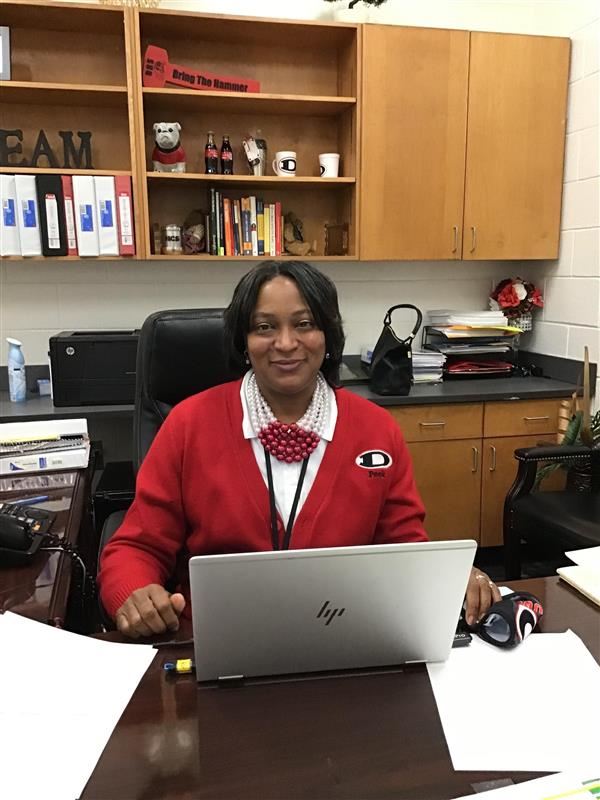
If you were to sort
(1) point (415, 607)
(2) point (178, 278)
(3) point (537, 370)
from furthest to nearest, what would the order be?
(3) point (537, 370)
(2) point (178, 278)
(1) point (415, 607)

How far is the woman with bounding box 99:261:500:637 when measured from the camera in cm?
126

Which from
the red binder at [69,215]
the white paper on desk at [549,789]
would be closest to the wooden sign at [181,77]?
the red binder at [69,215]

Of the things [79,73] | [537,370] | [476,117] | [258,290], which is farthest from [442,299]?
[258,290]

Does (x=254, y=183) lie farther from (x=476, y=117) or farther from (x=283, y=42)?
(x=476, y=117)

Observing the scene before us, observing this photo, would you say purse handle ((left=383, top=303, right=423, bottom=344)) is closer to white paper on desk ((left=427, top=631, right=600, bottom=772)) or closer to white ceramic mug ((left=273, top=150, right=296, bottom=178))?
white ceramic mug ((left=273, top=150, right=296, bottom=178))

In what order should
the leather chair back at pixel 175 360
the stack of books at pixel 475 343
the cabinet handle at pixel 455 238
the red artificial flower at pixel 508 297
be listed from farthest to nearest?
the red artificial flower at pixel 508 297
the stack of books at pixel 475 343
the cabinet handle at pixel 455 238
the leather chair back at pixel 175 360

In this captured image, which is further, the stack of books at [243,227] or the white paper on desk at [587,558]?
the stack of books at [243,227]

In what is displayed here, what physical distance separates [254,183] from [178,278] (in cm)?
58

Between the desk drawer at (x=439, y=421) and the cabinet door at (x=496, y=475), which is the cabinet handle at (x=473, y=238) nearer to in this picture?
the desk drawer at (x=439, y=421)

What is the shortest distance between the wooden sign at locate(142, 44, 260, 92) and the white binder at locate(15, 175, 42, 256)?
648 mm

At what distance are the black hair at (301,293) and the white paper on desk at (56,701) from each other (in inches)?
26.6

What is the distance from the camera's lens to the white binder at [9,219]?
256cm

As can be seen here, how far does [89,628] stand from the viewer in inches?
59.7

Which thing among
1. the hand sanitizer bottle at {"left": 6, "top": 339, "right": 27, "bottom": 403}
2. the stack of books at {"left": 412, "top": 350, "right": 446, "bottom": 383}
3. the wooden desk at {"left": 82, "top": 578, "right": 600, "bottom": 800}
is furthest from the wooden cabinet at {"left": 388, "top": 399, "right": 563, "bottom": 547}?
the wooden desk at {"left": 82, "top": 578, "right": 600, "bottom": 800}
